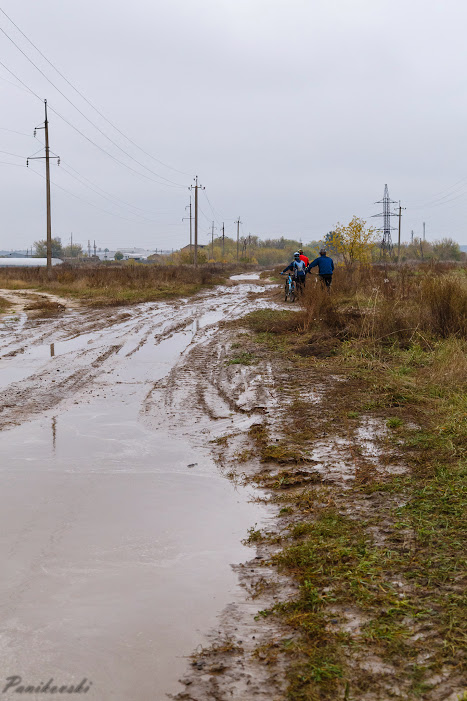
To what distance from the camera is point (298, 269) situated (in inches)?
834

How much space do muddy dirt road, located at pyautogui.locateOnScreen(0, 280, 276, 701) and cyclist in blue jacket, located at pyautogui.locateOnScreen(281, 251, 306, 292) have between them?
11.8 metres

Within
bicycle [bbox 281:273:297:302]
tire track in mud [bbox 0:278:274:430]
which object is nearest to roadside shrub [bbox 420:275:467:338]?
tire track in mud [bbox 0:278:274:430]

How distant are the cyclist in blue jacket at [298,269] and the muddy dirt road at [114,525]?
11.8m

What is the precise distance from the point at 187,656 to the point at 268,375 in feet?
22.9

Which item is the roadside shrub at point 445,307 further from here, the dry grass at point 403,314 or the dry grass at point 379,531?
the dry grass at point 379,531

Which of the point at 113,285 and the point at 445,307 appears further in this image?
the point at 113,285

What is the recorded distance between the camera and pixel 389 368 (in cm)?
986

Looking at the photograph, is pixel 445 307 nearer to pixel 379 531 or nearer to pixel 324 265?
pixel 324 265

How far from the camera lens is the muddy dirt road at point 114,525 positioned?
3.02 metres

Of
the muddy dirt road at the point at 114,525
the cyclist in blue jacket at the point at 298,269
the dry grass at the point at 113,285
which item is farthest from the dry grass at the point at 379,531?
the dry grass at the point at 113,285

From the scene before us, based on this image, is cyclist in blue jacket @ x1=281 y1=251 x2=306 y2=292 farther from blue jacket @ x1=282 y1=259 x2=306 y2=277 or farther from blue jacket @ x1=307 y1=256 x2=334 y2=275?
blue jacket @ x1=307 y1=256 x2=334 y2=275

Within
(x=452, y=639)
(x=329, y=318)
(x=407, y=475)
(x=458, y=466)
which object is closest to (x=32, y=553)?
(x=452, y=639)

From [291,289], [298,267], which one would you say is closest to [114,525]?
[298,267]

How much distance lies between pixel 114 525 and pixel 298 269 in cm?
1750
